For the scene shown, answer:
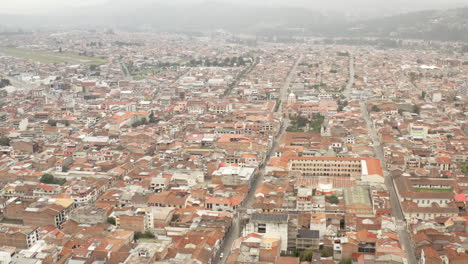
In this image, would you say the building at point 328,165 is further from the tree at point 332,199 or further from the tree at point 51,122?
the tree at point 51,122

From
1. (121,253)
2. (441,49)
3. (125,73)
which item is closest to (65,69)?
(125,73)

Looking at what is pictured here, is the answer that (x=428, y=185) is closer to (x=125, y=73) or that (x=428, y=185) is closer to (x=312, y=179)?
(x=312, y=179)

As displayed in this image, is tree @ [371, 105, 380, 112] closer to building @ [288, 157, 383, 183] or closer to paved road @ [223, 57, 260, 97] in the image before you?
paved road @ [223, 57, 260, 97]

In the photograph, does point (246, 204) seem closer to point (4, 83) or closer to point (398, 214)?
point (398, 214)

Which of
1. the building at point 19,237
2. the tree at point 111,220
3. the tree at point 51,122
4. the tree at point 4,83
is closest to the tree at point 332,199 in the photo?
the tree at point 111,220

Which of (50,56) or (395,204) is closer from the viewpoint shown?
(395,204)

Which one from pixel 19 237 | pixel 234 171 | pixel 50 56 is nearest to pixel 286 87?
pixel 234 171
